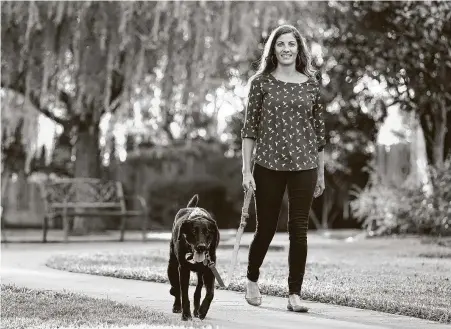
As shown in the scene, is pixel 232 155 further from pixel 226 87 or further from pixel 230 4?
pixel 230 4

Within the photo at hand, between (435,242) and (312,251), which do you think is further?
(435,242)

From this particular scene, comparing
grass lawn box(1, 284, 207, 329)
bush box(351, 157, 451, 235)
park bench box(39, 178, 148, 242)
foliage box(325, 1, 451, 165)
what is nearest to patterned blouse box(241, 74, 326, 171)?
grass lawn box(1, 284, 207, 329)

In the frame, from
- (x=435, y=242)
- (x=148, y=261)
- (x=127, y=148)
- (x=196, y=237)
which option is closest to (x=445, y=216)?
(x=435, y=242)

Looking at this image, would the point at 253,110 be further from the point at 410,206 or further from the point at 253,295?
the point at 410,206

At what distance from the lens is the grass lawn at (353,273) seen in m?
6.05

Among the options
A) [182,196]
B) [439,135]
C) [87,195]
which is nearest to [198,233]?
[87,195]

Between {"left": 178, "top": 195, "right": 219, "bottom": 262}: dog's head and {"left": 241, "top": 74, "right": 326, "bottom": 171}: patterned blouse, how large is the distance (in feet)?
2.80

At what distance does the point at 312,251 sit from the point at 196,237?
7511 mm

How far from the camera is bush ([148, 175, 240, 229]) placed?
63.6 ft

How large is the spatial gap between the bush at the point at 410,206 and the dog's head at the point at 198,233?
993cm

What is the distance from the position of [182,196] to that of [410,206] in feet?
17.9

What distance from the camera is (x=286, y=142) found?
566cm

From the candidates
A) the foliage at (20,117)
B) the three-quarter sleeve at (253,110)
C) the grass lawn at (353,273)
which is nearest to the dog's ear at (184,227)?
the three-quarter sleeve at (253,110)

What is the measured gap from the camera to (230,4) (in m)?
14.3
